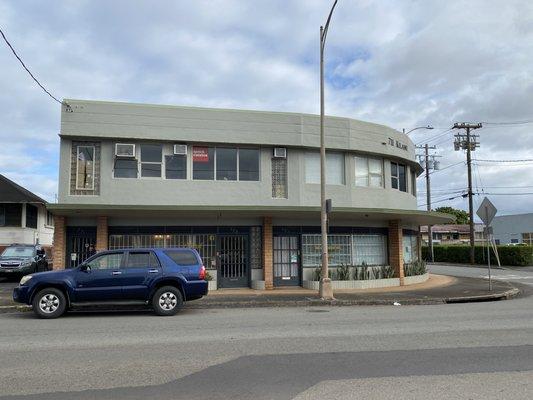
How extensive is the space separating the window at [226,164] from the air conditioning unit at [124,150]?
3.06m

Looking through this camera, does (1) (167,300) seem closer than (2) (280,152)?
Yes

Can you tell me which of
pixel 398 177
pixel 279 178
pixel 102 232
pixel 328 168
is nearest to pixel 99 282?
pixel 102 232

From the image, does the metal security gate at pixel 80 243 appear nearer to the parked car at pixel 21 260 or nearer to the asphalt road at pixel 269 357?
the asphalt road at pixel 269 357

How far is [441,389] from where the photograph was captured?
236 inches

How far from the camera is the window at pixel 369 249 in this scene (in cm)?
2095

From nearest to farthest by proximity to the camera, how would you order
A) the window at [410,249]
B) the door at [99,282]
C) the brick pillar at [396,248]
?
the door at [99,282] → the brick pillar at [396,248] → the window at [410,249]

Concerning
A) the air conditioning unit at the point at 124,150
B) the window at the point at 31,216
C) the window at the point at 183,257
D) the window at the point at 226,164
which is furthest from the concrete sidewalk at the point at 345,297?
the window at the point at 31,216

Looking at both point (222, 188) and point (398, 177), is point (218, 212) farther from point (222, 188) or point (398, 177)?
point (398, 177)

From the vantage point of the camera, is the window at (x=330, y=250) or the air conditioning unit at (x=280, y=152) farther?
the window at (x=330, y=250)

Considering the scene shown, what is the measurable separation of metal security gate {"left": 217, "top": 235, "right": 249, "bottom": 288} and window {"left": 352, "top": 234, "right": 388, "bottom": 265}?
4518 mm

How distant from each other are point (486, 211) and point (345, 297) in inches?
266

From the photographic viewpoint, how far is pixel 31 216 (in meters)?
33.0

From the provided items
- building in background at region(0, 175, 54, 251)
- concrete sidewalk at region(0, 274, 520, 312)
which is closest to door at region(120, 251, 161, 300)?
concrete sidewalk at region(0, 274, 520, 312)

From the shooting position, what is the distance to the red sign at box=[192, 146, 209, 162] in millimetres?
19172
